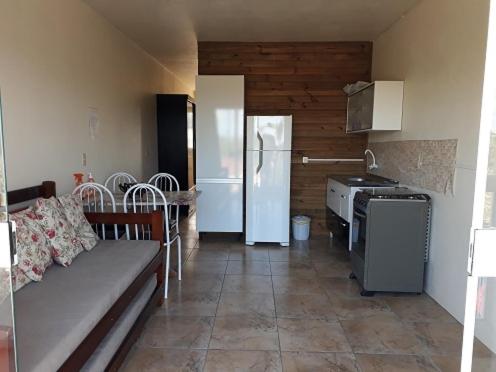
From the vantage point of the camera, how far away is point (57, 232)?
2328 millimetres

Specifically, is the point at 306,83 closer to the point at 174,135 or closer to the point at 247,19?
the point at 247,19

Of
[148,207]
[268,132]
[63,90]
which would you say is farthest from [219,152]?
[63,90]

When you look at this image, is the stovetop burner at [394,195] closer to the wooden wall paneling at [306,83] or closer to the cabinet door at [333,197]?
the cabinet door at [333,197]

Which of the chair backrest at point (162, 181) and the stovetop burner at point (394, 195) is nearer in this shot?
the stovetop burner at point (394, 195)

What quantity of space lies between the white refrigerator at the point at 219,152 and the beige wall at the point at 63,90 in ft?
3.15

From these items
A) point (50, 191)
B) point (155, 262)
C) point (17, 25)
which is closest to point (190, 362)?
point (155, 262)

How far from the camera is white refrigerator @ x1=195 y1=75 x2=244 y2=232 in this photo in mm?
4566

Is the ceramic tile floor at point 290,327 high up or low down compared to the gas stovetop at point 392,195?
down

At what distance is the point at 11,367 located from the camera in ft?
3.58

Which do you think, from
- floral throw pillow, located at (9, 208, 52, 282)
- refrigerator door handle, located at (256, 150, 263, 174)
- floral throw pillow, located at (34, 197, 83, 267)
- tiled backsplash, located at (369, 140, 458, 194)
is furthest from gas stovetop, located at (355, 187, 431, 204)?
floral throw pillow, located at (9, 208, 52, 282)

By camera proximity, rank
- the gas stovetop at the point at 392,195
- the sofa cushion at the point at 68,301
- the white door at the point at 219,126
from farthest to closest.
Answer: the white door at the point at 219,126 < the gas stovetop at the point at 392,195 < the sofa cushion at the point at 68,301

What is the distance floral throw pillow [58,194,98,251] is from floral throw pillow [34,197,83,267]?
84mm

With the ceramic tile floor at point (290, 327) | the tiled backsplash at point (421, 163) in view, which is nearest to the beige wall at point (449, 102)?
the tiled backsplash at point (421, 163)

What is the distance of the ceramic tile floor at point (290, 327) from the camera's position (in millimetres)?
2170
